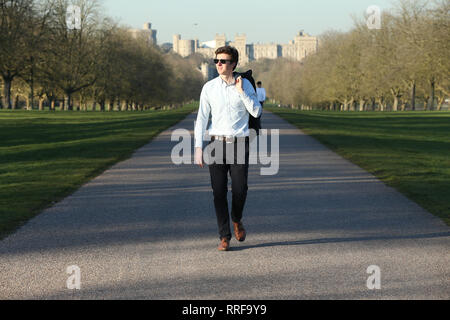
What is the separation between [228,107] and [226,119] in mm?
123

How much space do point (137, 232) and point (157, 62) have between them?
7422cm

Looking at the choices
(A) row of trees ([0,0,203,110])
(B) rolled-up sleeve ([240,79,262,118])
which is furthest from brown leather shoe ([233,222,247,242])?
(A) row of trees ([0,0,203,110])

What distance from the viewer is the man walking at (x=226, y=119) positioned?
6.32 metres

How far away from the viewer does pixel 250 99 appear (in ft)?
20.7

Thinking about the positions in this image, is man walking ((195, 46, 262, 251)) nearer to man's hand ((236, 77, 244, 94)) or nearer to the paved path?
man's hand ((236, 77, 244, 94))

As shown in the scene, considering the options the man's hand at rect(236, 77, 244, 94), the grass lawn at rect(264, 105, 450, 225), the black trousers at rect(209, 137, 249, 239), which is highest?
the man's hand at rect(236, 77, 244, 94)

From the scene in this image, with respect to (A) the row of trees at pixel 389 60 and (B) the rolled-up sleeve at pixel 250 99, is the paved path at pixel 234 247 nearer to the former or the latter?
(B) the rolled-up sleeve at pixel 250 99

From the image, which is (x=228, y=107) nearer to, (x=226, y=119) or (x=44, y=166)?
(x=226, y=119)

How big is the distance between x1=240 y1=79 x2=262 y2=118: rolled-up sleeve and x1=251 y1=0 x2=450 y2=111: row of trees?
46587mm

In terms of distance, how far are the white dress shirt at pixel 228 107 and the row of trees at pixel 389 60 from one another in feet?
153

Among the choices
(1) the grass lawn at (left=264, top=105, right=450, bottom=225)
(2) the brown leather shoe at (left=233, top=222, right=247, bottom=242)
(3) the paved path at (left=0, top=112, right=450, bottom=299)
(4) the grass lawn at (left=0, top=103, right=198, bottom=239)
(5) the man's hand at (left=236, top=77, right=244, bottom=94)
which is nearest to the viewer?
(3) the paved path at (left=0, top=112, right=450, bottom=299)

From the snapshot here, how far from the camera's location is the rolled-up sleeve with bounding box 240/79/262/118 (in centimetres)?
630

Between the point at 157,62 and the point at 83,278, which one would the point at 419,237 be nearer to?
the point at 83,278

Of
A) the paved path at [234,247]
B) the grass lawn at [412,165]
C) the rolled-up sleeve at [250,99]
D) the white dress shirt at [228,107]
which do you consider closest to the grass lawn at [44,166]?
the paved path at [234,247]
